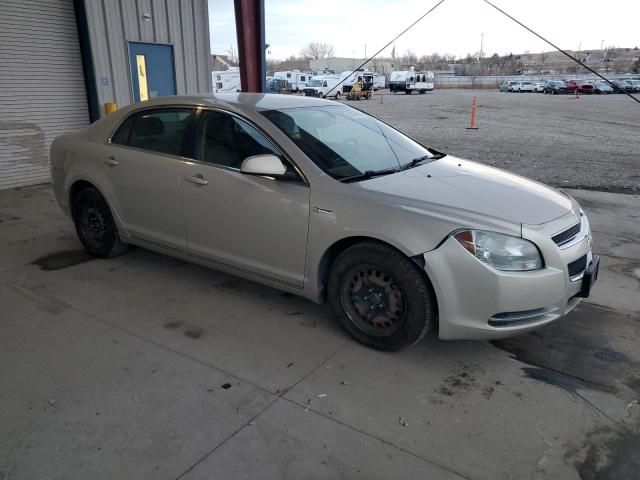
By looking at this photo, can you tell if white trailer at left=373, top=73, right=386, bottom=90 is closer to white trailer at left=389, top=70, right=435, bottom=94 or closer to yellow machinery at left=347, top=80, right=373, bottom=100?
white trailer at left=389, top=70, right=435, bottom=94

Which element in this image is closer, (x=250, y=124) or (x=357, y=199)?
(x=357, y=199)

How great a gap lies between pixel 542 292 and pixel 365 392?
117 cm

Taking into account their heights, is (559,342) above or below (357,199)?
below

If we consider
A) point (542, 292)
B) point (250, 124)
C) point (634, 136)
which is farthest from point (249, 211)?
point (634, 136)

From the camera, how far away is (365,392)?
2885 millimetres

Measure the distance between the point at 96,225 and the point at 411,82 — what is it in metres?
51.4

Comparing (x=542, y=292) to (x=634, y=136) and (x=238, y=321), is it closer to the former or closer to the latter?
(x=238, y=321)

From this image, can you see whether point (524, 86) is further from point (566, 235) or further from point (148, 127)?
point (566, 235)

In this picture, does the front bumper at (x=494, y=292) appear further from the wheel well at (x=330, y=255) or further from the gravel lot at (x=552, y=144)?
the gravel lot at (x=552, y=144)

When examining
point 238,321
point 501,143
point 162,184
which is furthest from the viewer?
point 501,143

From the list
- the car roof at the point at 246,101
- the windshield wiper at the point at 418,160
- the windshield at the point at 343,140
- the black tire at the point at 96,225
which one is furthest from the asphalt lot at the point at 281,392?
the car roof at the point at 246,101

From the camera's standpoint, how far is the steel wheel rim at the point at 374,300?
3.12m

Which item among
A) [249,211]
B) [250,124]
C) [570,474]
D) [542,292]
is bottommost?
[570,474]

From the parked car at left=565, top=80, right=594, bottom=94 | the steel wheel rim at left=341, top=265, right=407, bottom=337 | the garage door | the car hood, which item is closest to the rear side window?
the car hood
